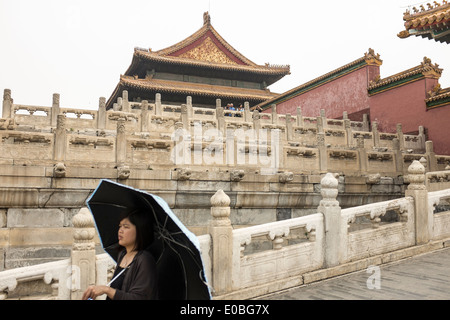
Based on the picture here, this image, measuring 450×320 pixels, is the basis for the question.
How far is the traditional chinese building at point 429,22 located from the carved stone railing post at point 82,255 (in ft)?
36.7

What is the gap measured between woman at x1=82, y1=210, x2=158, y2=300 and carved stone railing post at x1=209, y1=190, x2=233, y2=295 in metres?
2.21

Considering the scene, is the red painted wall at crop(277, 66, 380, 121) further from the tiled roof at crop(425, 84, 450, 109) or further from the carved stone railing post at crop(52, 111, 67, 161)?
the carved stone railing post at crop(52, 111, 67, 161)

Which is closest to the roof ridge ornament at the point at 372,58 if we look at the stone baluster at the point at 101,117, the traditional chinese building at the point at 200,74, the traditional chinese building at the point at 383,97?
the traditional chinese building at the point at 383,97

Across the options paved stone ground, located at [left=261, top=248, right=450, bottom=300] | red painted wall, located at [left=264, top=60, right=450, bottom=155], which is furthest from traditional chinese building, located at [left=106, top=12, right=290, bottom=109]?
paved stone ground, located at [left=261, top=248, right=450, bottom=300]

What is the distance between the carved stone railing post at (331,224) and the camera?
19.3 ft

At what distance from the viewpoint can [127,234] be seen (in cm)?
269

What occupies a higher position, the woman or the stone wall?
the stone wall

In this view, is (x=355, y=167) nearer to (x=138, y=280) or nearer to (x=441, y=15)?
(x=441, y=15)

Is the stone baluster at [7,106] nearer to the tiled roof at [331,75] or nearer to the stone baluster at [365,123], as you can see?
the stone baluster at [365,123]

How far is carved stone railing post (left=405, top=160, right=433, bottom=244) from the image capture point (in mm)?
6945

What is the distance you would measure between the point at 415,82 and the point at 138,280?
53.6ft

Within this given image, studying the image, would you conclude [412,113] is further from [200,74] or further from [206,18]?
[206,18]

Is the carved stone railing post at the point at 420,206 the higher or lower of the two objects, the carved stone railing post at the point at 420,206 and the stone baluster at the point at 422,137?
the lower
